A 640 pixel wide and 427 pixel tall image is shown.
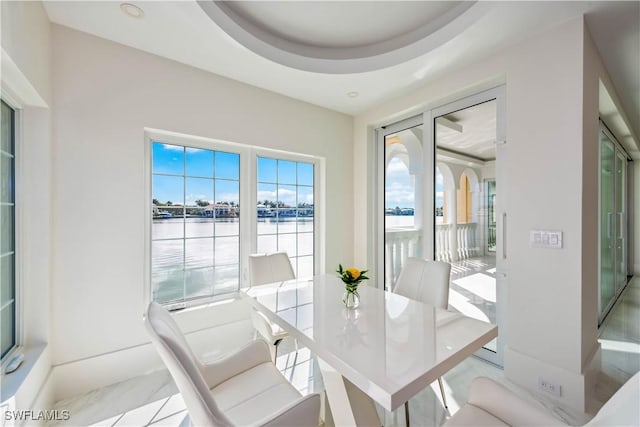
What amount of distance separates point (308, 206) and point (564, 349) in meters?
2.57

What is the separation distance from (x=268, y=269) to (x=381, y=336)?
1.38m

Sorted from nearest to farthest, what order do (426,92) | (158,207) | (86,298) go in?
(86,298), (158,207), (426,92)

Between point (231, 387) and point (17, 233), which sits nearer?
point (231, 387)

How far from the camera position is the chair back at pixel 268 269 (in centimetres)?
229

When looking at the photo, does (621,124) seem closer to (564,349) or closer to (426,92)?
(426,92)

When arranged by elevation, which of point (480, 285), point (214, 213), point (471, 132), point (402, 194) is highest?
point (471, 132)

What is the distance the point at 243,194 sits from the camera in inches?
109

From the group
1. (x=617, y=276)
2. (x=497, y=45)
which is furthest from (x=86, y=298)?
(x=617, y=276)

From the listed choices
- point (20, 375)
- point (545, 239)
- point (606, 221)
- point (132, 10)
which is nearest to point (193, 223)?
point (20, 375)

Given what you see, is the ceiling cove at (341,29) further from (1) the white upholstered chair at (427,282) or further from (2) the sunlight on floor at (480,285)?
(2) the sunlight on floor at (480,285)

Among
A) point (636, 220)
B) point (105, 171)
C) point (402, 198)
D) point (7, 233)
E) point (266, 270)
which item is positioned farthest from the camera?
point (636, 220)

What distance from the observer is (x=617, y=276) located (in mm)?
3750

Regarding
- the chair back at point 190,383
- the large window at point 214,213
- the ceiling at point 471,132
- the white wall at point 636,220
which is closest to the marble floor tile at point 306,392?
the large window at point 214,213

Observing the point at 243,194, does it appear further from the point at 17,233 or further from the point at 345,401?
the point at 345,401
